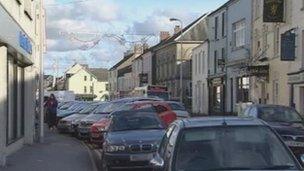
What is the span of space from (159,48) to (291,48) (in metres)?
58.4

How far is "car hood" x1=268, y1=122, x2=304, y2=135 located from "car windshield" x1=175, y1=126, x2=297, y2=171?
337 inches

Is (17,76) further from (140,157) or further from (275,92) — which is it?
(275,92)

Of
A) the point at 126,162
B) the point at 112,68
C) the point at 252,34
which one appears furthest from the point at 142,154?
the point at 112,68

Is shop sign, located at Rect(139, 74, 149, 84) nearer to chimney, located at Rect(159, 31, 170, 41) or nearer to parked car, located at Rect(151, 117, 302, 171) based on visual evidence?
chimney, located at Rect(159, 31, 170, 41)

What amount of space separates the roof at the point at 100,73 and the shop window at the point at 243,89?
402 ft

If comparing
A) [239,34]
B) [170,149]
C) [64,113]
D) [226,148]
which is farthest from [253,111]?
[239,34]

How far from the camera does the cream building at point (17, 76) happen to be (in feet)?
53.3

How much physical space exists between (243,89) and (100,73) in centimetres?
13110

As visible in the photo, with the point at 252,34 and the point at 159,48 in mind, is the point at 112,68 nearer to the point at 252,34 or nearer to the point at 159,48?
the point at 159,48

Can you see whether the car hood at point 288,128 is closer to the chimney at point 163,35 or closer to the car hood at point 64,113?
the car hood at point 64,113

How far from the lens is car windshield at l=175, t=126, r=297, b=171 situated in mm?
7688

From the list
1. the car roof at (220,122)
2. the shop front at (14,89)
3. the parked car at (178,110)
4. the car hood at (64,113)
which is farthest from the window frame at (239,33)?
the car roof at (220,122)

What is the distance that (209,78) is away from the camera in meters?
61.3

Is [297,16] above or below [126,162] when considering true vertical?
above
